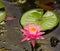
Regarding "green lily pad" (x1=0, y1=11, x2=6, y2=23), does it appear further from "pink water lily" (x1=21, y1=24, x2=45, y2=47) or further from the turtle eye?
the turtle eye

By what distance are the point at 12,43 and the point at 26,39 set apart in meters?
0.13

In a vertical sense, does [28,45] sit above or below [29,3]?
below

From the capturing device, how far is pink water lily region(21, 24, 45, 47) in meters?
1.55

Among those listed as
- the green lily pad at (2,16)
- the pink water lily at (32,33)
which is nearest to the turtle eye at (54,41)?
the pink water lily at (32,33)

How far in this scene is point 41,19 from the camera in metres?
1.71

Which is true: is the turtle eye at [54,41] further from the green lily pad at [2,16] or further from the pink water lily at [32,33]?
the green lily pad at [2,16]

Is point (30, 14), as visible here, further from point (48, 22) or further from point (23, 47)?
point (23, 47)

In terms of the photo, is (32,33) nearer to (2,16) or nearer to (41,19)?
(41,19)

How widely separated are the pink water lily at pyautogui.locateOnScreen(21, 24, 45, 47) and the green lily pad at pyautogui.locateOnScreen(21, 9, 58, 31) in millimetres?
62

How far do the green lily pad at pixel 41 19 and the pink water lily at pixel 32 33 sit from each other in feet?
0.20

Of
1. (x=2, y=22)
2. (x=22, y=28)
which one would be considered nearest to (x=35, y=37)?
(x=22, y=28)

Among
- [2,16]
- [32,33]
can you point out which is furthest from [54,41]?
[2,16]

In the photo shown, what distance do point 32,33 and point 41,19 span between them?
22cm

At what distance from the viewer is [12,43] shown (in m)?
1.70
